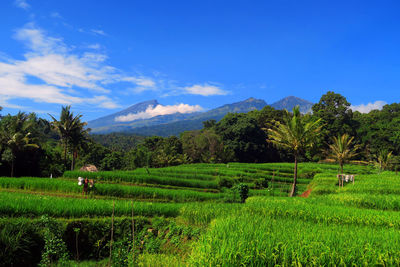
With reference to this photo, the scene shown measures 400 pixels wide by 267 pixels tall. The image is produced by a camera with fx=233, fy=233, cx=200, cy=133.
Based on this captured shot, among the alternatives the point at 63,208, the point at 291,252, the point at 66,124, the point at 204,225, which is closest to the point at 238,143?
the point at 66,124

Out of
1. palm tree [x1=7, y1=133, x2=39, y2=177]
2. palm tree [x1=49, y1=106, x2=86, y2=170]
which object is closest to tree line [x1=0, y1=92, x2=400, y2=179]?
palm tree [x1=49, y1=106, x2=86, y2=170]

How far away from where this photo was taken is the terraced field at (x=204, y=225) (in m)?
3.90

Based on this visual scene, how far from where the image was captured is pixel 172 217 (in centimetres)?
1152

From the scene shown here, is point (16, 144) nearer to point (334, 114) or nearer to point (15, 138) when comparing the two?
point (15, 138)

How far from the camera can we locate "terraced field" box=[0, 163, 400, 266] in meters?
3.90

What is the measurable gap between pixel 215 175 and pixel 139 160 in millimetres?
19372

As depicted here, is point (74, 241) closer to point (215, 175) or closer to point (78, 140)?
point (215, 175)

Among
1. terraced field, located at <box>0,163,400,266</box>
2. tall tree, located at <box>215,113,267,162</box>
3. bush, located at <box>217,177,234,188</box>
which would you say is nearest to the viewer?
terraced field, located at <box>0,163,400,266</box>

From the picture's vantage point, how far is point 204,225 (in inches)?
349

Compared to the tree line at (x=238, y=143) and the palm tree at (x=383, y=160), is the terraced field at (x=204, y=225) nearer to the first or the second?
the tree line at (x=238, y=143)

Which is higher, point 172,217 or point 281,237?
point 281,237

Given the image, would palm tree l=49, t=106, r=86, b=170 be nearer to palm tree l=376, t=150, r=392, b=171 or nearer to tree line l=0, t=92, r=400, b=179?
tree line l=0, t=92, r=400, b=179

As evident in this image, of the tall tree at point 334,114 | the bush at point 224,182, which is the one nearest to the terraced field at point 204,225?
the bush at point 224,182

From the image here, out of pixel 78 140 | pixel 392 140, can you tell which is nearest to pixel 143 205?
pixel 78 140
